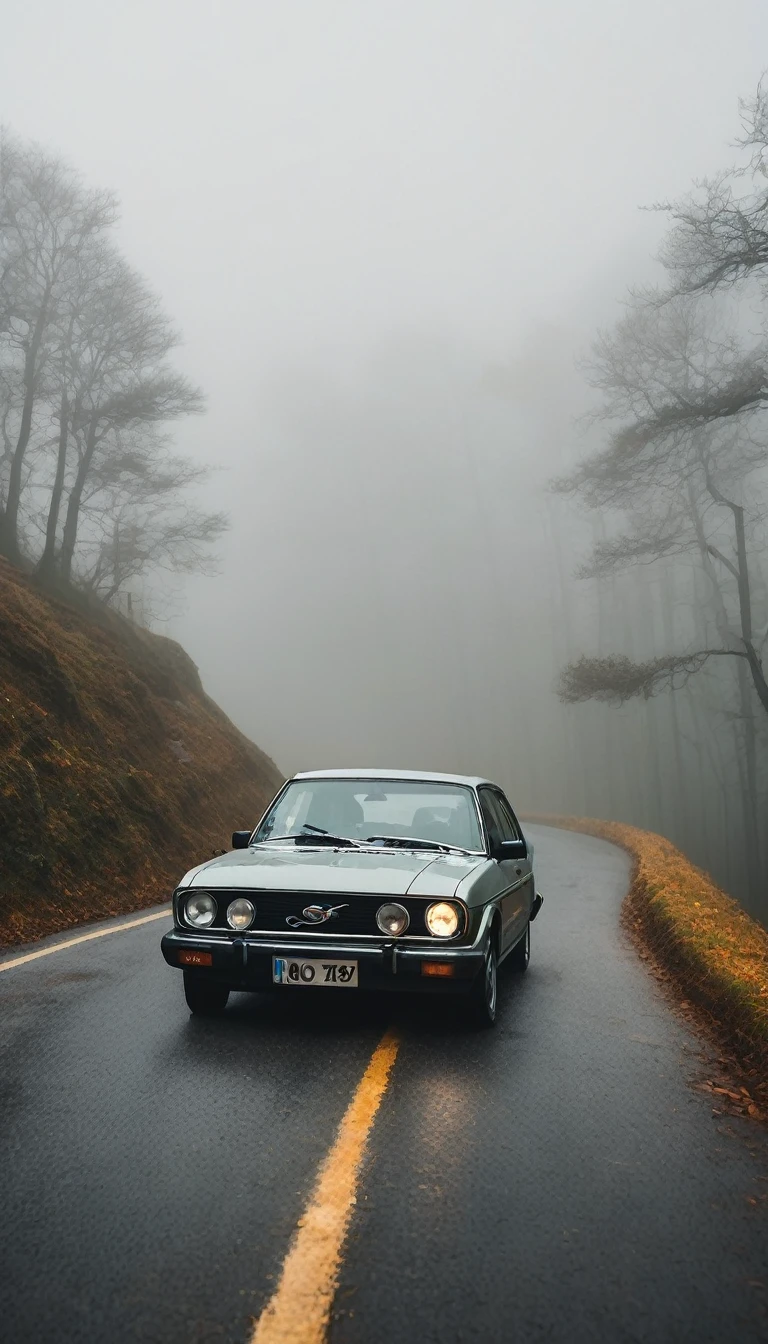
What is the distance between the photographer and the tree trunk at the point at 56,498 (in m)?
24.0

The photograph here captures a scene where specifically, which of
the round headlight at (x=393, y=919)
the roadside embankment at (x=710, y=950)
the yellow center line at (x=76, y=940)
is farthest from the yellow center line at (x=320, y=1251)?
the yellow center line at (x=76, y=940)

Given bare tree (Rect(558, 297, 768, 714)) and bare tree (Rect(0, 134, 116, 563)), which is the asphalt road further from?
bare tree (Rect(0, 134, 116, 563))

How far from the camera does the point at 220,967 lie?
5.12 m

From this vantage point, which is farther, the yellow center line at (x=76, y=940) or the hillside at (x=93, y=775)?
the hillside at (x=93, y=775)

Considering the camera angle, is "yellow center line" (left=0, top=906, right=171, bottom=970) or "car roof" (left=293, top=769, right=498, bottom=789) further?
"yellow center line" (left=0, top=906, right=171, bottom=970)

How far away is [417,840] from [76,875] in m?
7.46

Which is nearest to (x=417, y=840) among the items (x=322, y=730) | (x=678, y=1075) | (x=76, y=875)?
(x=678, y=1075)

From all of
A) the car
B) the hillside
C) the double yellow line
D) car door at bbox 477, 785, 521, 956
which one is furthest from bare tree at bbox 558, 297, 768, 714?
the double yellow line

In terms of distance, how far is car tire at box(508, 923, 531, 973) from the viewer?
24.2 ft

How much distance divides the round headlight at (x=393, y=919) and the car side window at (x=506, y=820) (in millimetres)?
2521

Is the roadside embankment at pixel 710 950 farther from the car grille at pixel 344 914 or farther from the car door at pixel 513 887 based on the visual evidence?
the car grille at pixel 344 914

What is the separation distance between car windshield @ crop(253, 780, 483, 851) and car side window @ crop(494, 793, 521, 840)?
92 centimetres

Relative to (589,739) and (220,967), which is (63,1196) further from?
(589,739)

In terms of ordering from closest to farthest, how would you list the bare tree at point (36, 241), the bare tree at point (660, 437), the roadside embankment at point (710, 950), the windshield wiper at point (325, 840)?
the roadside embankment at point (710, 950)
the windshield wiper at point (325, 840)
the bare tree at point (660, 437)
the bare tree at point (36, 241)
